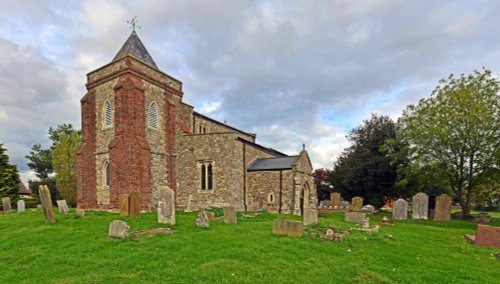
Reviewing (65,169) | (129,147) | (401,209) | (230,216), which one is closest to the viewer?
(230,216)

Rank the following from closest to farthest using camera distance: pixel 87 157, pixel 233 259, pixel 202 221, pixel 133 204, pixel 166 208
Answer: pixel 233 259 < pixel 202 221 < pixel 166 208 < pixel 133 204 < pixel 87 157

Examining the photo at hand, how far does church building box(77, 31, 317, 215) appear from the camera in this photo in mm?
19625

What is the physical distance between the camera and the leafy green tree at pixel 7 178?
27.7 m

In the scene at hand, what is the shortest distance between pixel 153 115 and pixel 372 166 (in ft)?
68.8

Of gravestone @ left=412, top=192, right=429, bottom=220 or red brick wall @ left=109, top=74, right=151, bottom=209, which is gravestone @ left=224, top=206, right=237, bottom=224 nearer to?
red brick wall @ left=109, top=74, right=151, bottom=209

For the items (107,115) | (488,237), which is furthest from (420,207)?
(107,115)

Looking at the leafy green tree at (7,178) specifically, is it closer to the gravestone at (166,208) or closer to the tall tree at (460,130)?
the gravestone at (166,208)

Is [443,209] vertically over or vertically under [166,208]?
under

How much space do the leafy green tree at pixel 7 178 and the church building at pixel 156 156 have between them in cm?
1179

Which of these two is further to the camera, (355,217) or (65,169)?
(65,169)

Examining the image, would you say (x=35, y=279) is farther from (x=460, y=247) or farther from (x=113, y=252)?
(x=460, y=247)

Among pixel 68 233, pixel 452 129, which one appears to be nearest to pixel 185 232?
pixel 68 233

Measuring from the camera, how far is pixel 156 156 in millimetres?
21922

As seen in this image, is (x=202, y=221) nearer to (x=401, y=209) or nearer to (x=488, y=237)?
(x=488, y=237)
